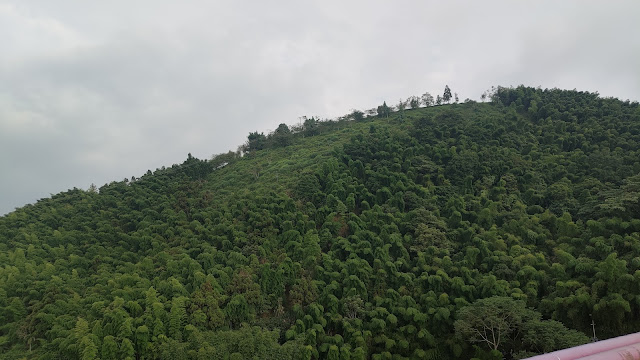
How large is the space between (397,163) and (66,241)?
80.2ft

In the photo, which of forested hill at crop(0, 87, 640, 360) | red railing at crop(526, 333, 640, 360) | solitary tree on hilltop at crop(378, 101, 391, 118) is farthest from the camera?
solitary tree on hilltop at crop(378, 101, 391, 118)

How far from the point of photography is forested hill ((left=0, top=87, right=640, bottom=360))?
1808cm

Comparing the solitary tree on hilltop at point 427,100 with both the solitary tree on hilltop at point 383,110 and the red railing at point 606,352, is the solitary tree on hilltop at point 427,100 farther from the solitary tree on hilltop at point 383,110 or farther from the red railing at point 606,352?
the red railing at point 606,352

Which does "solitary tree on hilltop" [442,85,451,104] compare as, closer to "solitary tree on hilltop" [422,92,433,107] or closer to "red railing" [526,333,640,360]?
"solitary tree on hilltop" [422,92,433,107]

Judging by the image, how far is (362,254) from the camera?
78.9 feet

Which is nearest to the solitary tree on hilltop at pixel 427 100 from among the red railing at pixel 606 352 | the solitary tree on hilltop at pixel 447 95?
the solitary tree on hilltop at pixel 447 95

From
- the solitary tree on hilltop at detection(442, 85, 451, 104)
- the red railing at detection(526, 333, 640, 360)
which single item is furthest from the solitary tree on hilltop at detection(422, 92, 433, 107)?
the red railing at detection(526, 333, 640, 360)

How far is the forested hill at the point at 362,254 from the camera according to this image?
18.1 meters

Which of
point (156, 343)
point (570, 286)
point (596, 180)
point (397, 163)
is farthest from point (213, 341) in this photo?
point (596, 180)

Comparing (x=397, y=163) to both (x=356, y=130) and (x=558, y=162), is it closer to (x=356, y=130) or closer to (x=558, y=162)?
(x=558, y=162)

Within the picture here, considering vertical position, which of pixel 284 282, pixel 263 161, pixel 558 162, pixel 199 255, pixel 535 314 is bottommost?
pixel 535 314

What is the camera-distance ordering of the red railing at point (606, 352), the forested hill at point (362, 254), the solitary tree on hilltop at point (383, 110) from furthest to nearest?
the solitary tree on hilltop at point (383, 110)
the forested hill at point (362, 254)
the red railing at point (606, 352)

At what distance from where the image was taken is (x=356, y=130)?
4659 centimetres

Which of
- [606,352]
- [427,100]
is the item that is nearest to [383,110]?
[427,100]
